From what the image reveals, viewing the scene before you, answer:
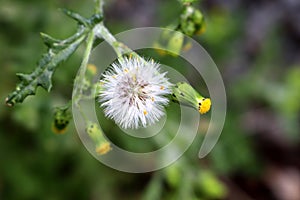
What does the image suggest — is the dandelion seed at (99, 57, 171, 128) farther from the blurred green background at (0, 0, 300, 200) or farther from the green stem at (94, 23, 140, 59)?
the blurred green background at (0, 0, 300, 200)

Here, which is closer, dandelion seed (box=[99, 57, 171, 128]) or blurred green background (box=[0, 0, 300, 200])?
dandelion seed (box=[99, 57, 171, 128])

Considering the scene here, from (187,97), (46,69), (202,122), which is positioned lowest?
(187,97)

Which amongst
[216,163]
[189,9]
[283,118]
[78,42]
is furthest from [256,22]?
[78,42]

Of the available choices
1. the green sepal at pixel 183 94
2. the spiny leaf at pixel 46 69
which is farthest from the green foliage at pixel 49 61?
the green sepal at pixel 183 94

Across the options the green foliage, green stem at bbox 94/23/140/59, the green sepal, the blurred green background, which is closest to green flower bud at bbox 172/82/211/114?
the green sepal

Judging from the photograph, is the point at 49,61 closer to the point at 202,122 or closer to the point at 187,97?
the point at 187,97

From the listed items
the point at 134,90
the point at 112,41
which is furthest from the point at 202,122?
the point at 134,90
